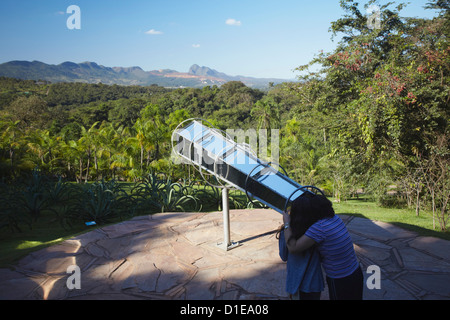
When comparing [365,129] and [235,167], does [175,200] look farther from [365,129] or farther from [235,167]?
[365,129]

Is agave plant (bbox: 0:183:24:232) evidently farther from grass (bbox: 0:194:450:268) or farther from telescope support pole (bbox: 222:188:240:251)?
telescope support pole (bbox: 222:188:240:251)

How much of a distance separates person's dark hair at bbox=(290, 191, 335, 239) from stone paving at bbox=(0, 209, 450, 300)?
1071 millimetres

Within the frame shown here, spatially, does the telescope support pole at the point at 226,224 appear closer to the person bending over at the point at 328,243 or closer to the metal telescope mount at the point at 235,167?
the metal telescope mount at the point at 235,167

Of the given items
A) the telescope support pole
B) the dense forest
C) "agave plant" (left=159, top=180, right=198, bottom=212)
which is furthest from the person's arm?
the dense forest

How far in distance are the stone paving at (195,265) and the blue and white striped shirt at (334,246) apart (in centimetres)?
87

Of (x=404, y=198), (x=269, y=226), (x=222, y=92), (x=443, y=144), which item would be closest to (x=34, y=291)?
(x=269, y=226)

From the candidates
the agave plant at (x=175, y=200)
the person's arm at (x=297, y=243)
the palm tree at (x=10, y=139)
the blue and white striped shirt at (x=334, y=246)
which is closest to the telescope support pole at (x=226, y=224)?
the person's arm at (x=297, y=243)

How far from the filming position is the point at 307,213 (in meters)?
2.15

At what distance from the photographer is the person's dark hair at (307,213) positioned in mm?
2146

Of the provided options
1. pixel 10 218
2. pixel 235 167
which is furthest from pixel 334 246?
pixel 10 218

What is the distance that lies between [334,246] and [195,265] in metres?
1.99

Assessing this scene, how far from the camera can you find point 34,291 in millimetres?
2990

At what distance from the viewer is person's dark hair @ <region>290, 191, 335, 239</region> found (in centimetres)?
215

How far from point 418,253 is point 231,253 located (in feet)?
8.27
